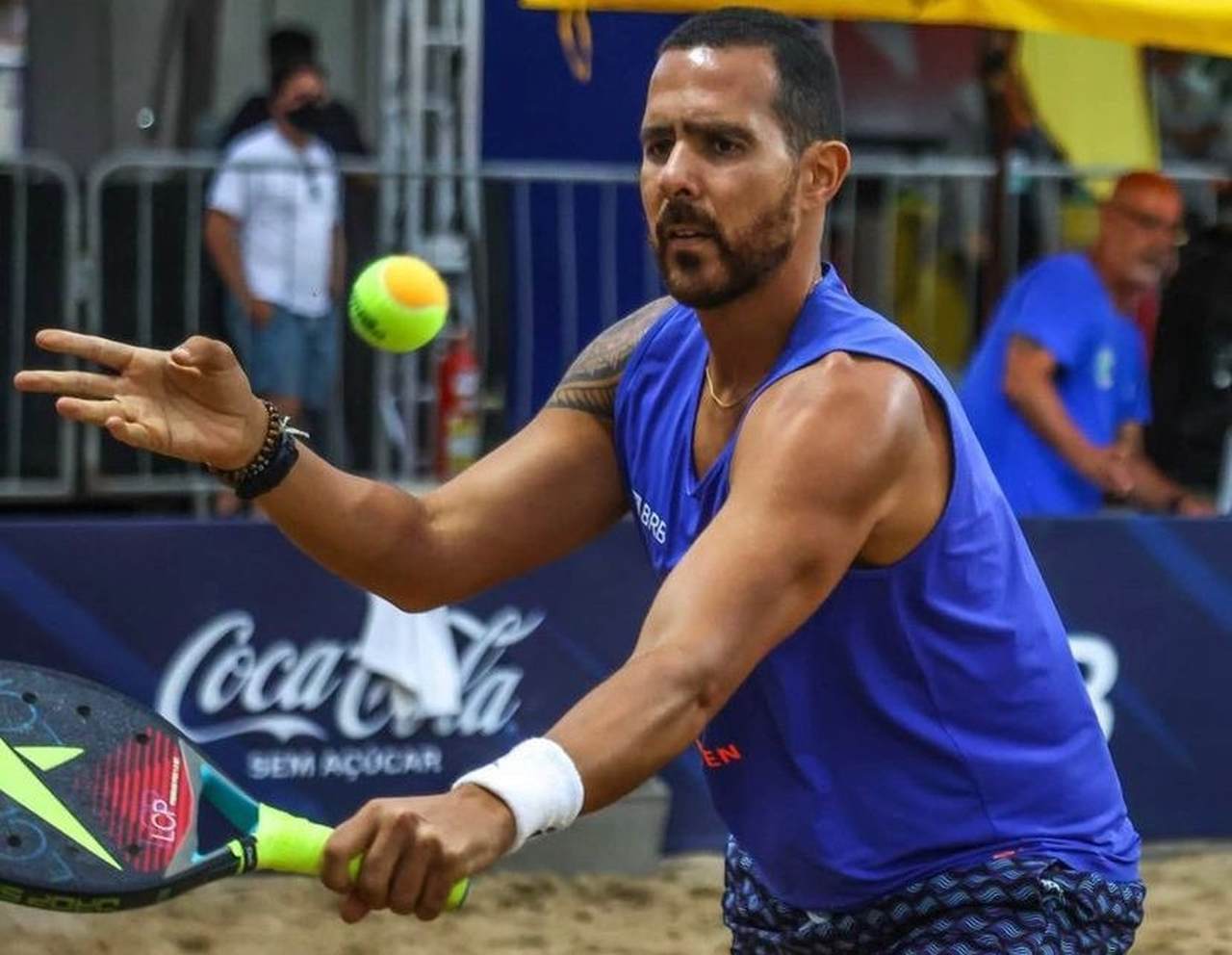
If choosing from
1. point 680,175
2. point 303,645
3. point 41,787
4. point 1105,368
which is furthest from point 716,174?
point 1105,368

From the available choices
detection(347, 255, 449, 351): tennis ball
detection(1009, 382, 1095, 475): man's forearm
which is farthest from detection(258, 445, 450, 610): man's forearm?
detection(1009, 382, 1095, 475): man's forearm

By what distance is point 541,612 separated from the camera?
6723 mm

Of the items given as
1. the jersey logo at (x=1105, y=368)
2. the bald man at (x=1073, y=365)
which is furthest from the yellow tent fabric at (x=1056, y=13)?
the jersey logo at (x=1105, y=368)

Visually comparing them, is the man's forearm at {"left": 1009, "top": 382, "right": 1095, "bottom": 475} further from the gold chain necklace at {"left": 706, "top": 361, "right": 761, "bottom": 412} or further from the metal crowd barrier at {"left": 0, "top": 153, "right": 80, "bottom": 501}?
the gold chain necklace at {"left": 706, "top": 361, "right": 761, "bottom": 412}

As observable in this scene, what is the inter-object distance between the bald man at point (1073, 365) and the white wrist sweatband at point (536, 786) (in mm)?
4387

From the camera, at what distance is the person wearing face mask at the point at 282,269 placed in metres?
7.80

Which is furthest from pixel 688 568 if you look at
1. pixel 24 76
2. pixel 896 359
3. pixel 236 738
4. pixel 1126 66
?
pixel 24 76

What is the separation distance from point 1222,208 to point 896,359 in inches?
250

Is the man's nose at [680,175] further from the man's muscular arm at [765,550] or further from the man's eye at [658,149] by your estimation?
the man's muscular arm at [765,550]

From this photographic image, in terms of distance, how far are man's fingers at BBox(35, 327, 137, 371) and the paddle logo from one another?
55 cm

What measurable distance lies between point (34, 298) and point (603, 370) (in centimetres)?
451

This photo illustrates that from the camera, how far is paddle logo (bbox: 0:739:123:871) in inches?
Result: 113

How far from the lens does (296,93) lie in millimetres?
8188

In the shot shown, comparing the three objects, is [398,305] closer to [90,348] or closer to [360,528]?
[360,528]
